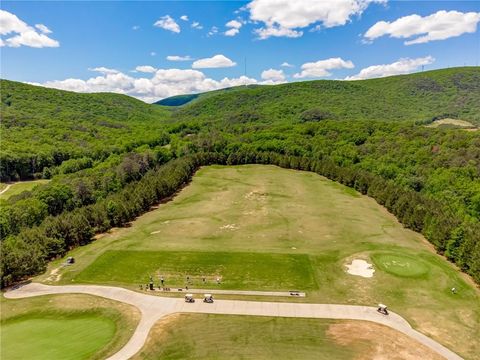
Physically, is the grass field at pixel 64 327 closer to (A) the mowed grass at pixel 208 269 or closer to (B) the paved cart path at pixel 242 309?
(B) the paved cart path at pixel 242 309

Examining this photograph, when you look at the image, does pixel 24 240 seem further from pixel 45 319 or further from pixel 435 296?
pixel 435 296

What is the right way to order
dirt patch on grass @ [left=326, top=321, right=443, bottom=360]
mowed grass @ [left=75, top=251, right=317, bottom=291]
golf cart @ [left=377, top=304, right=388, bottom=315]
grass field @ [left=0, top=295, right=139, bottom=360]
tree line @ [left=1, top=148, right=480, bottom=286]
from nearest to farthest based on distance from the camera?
grass field @ [left=0, top=295, right=139, bottom=360], dirt patch on grass @ [left=326, top=321, right=443, bottom=360], golf cart @ [left=377, top=304, right=388, bottom=315], mowed grass @ [left=75, top=251, right=317, bottom=291], tree line @ [left=1, top=148, right=480, bottom=286]

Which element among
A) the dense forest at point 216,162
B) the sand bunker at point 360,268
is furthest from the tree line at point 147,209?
the sand bunker at point 360,268

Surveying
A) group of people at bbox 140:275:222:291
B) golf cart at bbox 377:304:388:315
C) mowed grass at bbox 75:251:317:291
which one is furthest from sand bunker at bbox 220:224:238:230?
golf cart at bbox 377:304:388:315

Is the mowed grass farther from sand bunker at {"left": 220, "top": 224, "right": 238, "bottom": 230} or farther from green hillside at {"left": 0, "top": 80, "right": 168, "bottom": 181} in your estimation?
green hillside at {"left": 0, "top": 80, "right": 168, "bottom": 181}

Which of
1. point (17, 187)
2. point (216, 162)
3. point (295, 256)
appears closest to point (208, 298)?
point (295, 256)

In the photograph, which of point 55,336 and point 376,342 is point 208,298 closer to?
point 55,336

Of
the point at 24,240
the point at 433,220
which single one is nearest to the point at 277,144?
the point at 433,220
